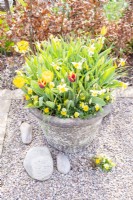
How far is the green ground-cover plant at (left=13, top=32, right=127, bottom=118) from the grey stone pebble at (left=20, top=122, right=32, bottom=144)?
0.41 meters

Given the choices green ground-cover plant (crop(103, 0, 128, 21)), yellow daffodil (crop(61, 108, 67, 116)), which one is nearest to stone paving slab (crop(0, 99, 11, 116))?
yellow daffodil (crop(61, 108, 67, 116))

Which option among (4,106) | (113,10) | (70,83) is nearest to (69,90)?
(70,83)

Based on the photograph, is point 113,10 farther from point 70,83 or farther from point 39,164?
point 39,164

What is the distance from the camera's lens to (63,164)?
2.02 meters

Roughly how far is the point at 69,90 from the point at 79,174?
0.65 m

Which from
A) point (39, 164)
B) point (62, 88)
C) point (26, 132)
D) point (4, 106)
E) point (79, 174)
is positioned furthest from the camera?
point (4, 106)

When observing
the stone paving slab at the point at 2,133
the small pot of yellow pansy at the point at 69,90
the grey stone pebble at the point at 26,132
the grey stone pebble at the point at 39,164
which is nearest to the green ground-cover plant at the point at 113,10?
the small pot of yellow pansy at the point at 69,90

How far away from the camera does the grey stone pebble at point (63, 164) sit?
79.2 inches

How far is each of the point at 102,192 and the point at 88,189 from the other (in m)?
0.10

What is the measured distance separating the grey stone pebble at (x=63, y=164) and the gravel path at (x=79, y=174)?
0.04 metres

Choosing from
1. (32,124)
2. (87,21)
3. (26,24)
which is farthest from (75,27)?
(32,124)

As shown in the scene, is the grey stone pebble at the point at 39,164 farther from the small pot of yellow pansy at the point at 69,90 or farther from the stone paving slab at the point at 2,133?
the stone paving slab at the point at 2,133

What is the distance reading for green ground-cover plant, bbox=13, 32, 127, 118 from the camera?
69.2 inches

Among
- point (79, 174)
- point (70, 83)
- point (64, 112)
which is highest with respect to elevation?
→ point (70, 83)
